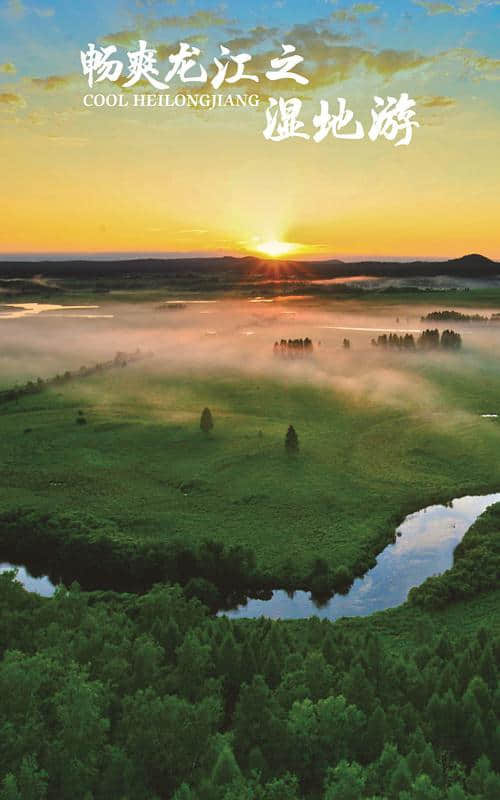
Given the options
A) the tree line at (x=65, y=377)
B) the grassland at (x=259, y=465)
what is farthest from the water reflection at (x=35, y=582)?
the tree line at (x=65, y=377)

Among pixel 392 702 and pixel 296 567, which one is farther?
pixel 296 567

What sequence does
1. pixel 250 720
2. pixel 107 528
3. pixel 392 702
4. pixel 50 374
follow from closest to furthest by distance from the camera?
pixel 250 720, pixel 392 702, pixel 107 528, pixel 50 374

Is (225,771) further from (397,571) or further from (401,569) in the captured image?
(401,569)

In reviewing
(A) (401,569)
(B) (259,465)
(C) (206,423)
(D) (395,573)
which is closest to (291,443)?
(B) (259,465)

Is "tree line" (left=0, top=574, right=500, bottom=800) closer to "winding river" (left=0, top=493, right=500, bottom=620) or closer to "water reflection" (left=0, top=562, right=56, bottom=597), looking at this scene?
"winding river" (left=0, top=493, right=500, bottom=620)

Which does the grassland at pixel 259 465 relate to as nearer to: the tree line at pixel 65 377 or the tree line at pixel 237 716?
the tree line at pixel 65 377

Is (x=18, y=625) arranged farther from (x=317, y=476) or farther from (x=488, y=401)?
(x=488, y=401)

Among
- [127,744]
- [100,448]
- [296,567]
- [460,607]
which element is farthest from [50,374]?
[127,744]
